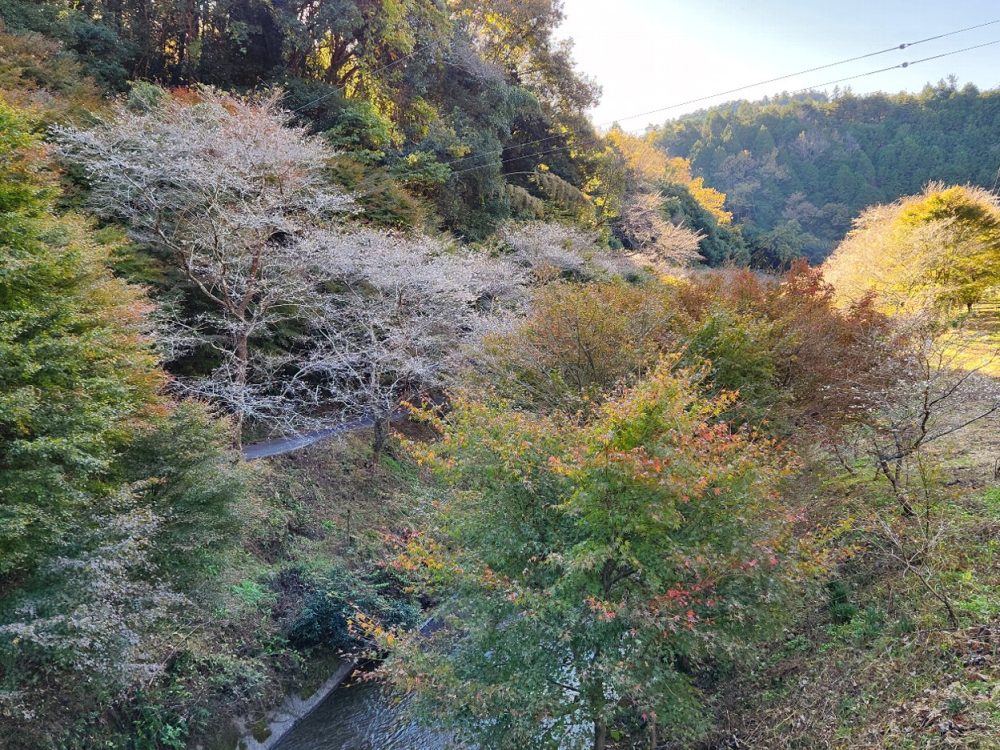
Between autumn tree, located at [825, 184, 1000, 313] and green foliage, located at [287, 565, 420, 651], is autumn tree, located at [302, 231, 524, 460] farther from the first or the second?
autumn tree, located at [825, 184, 1000, 313]

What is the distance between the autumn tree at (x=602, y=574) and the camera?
15.8 ft

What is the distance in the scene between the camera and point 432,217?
1819 cm

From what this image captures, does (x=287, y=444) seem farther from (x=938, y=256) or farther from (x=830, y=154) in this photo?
(x=830, y=154)

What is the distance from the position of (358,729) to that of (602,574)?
210 inches

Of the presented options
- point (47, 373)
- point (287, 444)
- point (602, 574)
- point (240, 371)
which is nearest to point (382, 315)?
point (240, 371)

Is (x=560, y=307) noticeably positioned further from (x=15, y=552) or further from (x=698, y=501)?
(x=15, y=552)

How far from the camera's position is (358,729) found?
7.97 m

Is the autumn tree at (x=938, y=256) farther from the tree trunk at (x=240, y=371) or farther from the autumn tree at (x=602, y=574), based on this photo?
the tree trunk at (x=240, y=371)

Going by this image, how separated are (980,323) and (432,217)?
19.4 m

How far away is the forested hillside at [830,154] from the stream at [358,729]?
47787 millimetres

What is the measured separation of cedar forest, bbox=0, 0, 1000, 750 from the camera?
506 centimetres

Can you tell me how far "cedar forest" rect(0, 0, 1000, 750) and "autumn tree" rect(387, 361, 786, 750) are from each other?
4cm

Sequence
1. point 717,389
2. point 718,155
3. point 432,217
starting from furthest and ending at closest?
point 718,155
point 432,217
point 717,389

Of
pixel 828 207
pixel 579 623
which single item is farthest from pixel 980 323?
pixel 828 207
